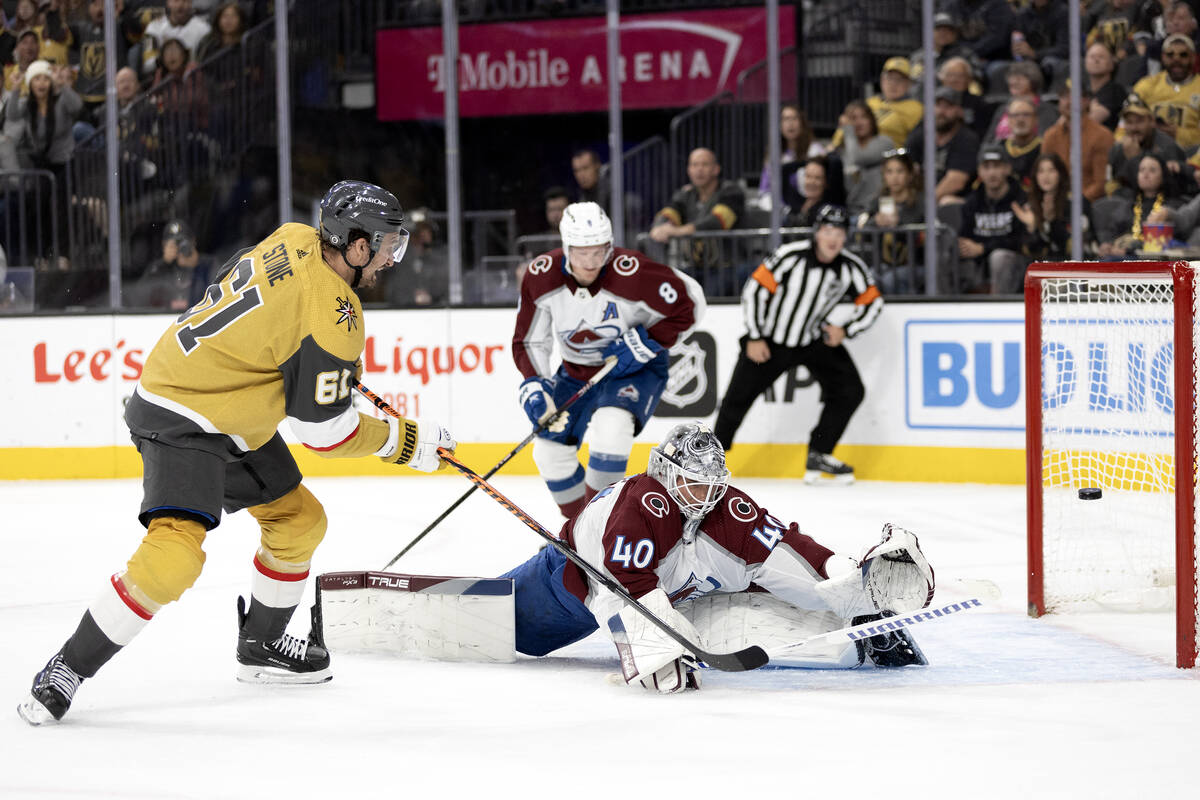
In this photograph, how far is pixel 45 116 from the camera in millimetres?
8539

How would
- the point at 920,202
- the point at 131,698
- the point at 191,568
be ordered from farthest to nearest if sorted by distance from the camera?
1. the point at 920,202
2. the point at 131,698
3. the point at 191,568

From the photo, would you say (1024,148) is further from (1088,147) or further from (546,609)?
(546,609)

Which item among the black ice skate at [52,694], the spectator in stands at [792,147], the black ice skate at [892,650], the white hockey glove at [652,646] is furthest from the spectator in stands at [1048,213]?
the black ice skate at [52,694]

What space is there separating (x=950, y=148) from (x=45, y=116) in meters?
4.77

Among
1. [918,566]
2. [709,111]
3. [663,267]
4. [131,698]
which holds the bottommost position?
[131,698]

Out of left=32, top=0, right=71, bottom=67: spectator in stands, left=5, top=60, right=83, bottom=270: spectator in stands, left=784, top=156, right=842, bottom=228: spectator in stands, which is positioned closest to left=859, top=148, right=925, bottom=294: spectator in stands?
left=784, top=156, right=842, bottom=228: spectator in stands

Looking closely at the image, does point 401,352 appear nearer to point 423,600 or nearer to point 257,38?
point 257,38

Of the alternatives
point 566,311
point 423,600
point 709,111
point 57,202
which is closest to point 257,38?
point 57,202

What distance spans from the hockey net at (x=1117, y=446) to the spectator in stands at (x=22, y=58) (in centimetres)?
584

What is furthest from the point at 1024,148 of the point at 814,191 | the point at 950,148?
the point at 814,191

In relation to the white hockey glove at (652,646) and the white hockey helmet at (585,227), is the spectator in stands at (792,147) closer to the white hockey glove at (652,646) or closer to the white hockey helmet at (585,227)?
the white hockey helmet at (585,227)

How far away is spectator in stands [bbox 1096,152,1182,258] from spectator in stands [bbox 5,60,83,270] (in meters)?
5.11

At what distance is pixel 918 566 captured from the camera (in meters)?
3.40

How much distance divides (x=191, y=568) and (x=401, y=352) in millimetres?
4387
